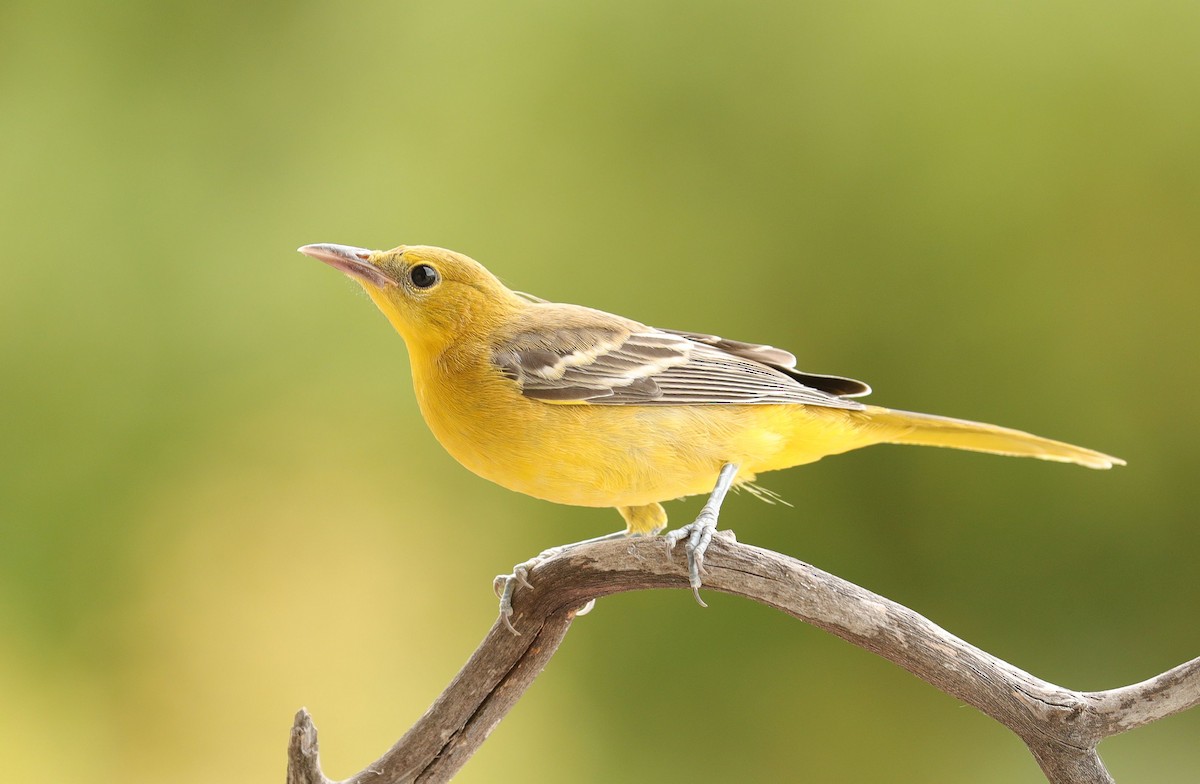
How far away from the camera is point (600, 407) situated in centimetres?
285

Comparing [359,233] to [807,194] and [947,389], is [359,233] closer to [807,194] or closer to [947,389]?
[807,194]

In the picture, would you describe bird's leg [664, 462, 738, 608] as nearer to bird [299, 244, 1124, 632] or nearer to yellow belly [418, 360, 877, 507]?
bird [299, 244, 1124, 632]

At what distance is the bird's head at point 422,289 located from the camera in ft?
9.71

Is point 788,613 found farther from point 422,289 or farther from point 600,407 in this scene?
point 422,289

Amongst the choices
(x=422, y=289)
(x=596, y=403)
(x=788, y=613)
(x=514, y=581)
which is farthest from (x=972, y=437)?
(x=422, y=289)

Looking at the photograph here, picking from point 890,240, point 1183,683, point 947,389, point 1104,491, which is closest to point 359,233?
point 890,240

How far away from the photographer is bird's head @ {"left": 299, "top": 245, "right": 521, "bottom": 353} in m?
2.96

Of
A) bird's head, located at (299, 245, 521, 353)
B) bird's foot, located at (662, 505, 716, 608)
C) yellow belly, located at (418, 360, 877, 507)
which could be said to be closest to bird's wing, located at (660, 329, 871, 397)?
yellow belly, located at (418, 360, 877, 507)

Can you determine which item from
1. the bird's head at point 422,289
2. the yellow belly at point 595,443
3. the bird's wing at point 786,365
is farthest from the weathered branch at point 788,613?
the bird's wing at point 786,365

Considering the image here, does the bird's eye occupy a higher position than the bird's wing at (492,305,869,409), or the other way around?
the bird's eye

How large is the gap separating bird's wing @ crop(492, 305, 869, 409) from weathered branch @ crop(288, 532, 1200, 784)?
42cm

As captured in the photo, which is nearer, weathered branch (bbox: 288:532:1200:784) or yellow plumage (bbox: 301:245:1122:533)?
weathered branch (bbox: 288:532:1200:784)

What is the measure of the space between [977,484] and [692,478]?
6.96 feet

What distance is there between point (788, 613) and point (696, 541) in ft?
0.91
